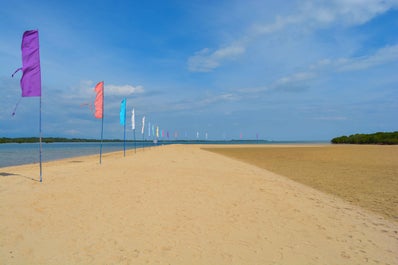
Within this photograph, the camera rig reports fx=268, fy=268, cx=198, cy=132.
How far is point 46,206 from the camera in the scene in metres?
8.38

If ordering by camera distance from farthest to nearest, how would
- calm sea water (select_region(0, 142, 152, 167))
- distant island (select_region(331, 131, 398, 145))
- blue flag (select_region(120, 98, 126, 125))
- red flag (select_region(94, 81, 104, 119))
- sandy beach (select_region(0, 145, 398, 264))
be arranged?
distant island (select_region(331, 131, 398, 145)) → blue flag (select_region(120, 98, 126, 125)) → calm sea water (select_region(0, 142, 152, 167)) → red flag (select_region(94, 81, 104, 119)) → sandy beach (select_region(0, 145, 398, 264))

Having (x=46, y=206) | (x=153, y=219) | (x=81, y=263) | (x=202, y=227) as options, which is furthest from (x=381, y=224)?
(x=46, y=206)

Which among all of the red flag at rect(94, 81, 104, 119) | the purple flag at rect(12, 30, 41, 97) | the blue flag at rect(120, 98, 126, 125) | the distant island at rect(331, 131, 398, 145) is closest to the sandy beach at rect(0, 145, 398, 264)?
the purple flag at rect(12, 30, 41, 97)

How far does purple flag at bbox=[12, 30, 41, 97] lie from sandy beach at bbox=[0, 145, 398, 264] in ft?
13.7

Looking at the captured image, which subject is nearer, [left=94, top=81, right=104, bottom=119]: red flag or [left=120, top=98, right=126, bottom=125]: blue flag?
[left=94, top=81, right=104, bottom=119]: red flag

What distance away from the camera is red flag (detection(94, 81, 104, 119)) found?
20.4 meters

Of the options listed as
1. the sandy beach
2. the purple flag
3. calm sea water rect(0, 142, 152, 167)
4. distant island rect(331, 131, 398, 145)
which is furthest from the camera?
distant island rect(331, 131, 398, 145)

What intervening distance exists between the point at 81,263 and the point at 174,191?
5858mm

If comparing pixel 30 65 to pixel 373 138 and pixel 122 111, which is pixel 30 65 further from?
pixel 373 138

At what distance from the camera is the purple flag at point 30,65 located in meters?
11.7

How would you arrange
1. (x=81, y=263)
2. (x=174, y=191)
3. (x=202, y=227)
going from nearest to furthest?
(x=81, y=263) < (x=202, y=227) < (x=174, y=191)

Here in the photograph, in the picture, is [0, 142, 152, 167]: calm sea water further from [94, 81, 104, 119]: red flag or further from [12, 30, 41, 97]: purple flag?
[12, 30, 41, 97]: purple flag

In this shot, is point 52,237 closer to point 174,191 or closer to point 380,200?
point 174,191

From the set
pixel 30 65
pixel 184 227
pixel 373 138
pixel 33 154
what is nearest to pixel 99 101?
pixel 30 65
